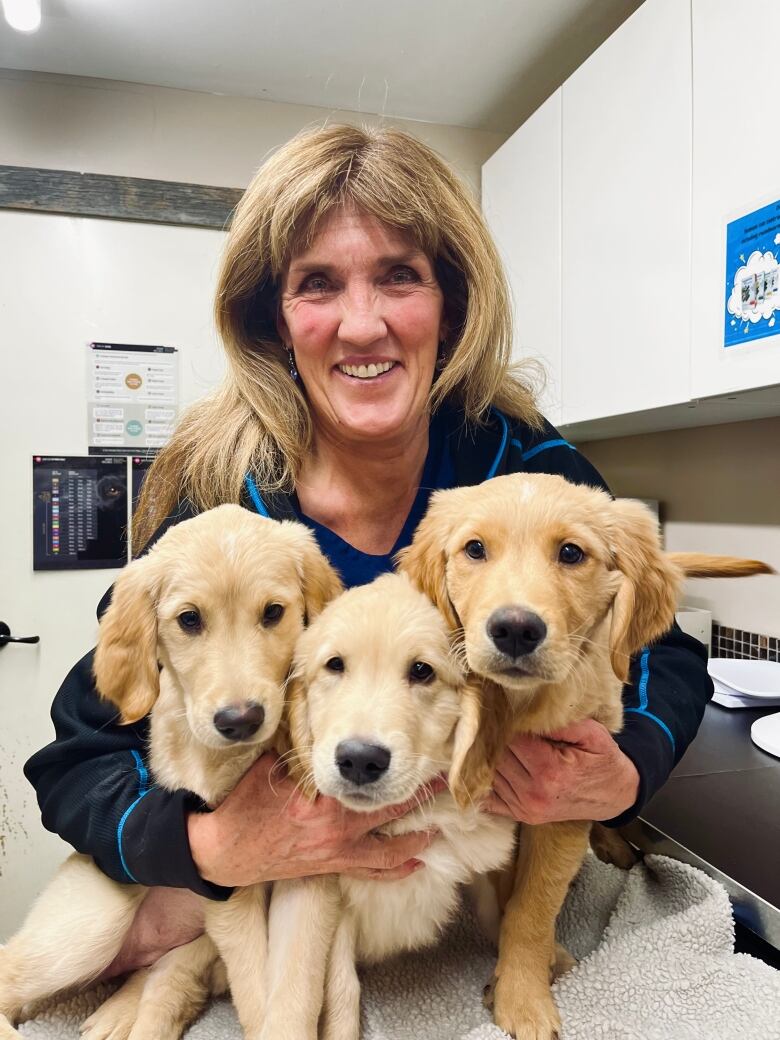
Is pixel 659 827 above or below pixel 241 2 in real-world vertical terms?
below

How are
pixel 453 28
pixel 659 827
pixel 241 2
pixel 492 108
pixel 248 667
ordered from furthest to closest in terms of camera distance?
pixel 492 108
pixel 453 28
pixel 241 2
pixel 659 827
pixel 248 667

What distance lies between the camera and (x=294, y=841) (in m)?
0.84

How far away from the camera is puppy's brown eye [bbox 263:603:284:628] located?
32.9 inches

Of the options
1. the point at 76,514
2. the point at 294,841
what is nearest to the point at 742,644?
the point at 294,841

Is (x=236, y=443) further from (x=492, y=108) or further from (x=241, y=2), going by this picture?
(x=492, y=108)

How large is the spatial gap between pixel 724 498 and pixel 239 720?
205 centimetres

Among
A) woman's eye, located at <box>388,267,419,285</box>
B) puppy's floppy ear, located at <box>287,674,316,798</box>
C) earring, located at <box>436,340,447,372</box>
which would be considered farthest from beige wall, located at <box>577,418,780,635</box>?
puppy's floppy ear, located at <box>287,674,316,798</box>

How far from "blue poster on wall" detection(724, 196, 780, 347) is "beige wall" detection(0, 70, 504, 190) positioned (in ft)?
4.56

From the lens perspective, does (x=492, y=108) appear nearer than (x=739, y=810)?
No

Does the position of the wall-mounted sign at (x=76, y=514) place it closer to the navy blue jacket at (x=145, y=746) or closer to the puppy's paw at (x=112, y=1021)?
the navy blue jacket at (x=145, y=746)

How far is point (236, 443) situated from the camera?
3.32 feet

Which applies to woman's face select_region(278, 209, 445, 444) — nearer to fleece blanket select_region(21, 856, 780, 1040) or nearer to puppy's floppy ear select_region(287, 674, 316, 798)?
puppy's floppy ear select_region(287, 674, 316, 798)

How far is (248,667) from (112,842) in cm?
34

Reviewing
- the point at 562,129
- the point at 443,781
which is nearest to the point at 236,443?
the point at 443,781
